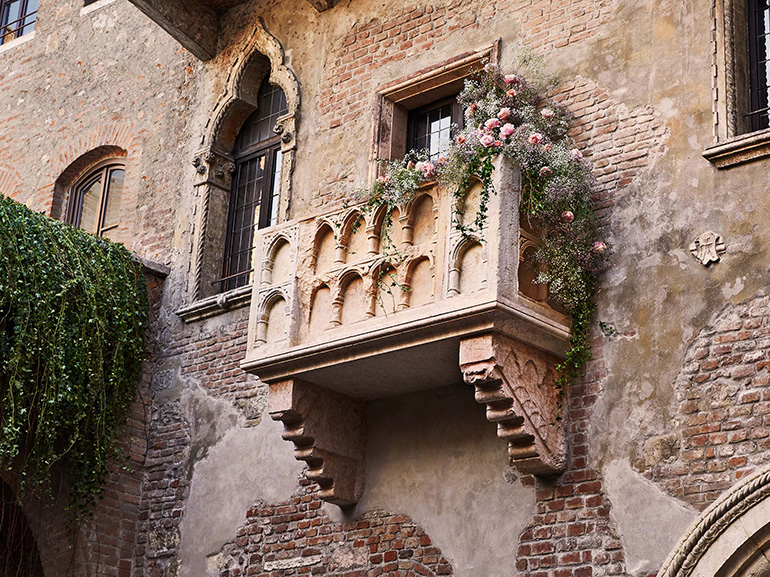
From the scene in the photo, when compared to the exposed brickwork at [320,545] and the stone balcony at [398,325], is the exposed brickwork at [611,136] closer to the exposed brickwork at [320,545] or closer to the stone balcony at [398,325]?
the stone balcony at [398,325]

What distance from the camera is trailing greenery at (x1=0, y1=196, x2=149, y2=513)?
8922 mm

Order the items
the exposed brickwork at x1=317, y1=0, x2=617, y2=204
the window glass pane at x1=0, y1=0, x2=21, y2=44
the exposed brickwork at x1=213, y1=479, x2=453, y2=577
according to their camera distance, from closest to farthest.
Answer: the exposed brickwork at x1=213, y1=479, x2=453, y2=577 < the exposed brickwork at x1=317, y1=0, x2=617, y2=204 < the window glass pane at x1=0, y1=0, x2=21, y2=44

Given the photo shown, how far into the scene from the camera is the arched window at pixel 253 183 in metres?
10.4

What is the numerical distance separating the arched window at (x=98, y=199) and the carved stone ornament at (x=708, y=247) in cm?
615

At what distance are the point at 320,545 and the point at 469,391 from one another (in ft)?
5.29

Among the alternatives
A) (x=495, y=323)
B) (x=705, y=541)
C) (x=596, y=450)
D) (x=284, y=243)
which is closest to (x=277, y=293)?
(x=284, y=243)

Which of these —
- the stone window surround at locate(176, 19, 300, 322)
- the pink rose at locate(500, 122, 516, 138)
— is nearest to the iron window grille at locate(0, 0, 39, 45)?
the stone window surround at locate(176, 19, 300, 322)

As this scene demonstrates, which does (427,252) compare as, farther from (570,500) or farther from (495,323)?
(570,500)

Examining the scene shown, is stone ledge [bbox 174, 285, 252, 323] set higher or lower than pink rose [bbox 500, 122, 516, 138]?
lower

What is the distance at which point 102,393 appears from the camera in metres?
9.41

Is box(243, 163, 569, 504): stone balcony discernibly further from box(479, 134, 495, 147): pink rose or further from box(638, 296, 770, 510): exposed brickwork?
box(638, 296, 770, 510): exposed brickwork

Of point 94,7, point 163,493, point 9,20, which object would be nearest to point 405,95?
point 163,493

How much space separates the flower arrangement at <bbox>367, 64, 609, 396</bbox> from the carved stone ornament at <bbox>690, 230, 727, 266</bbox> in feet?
1.95

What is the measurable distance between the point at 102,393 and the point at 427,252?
127 inches
